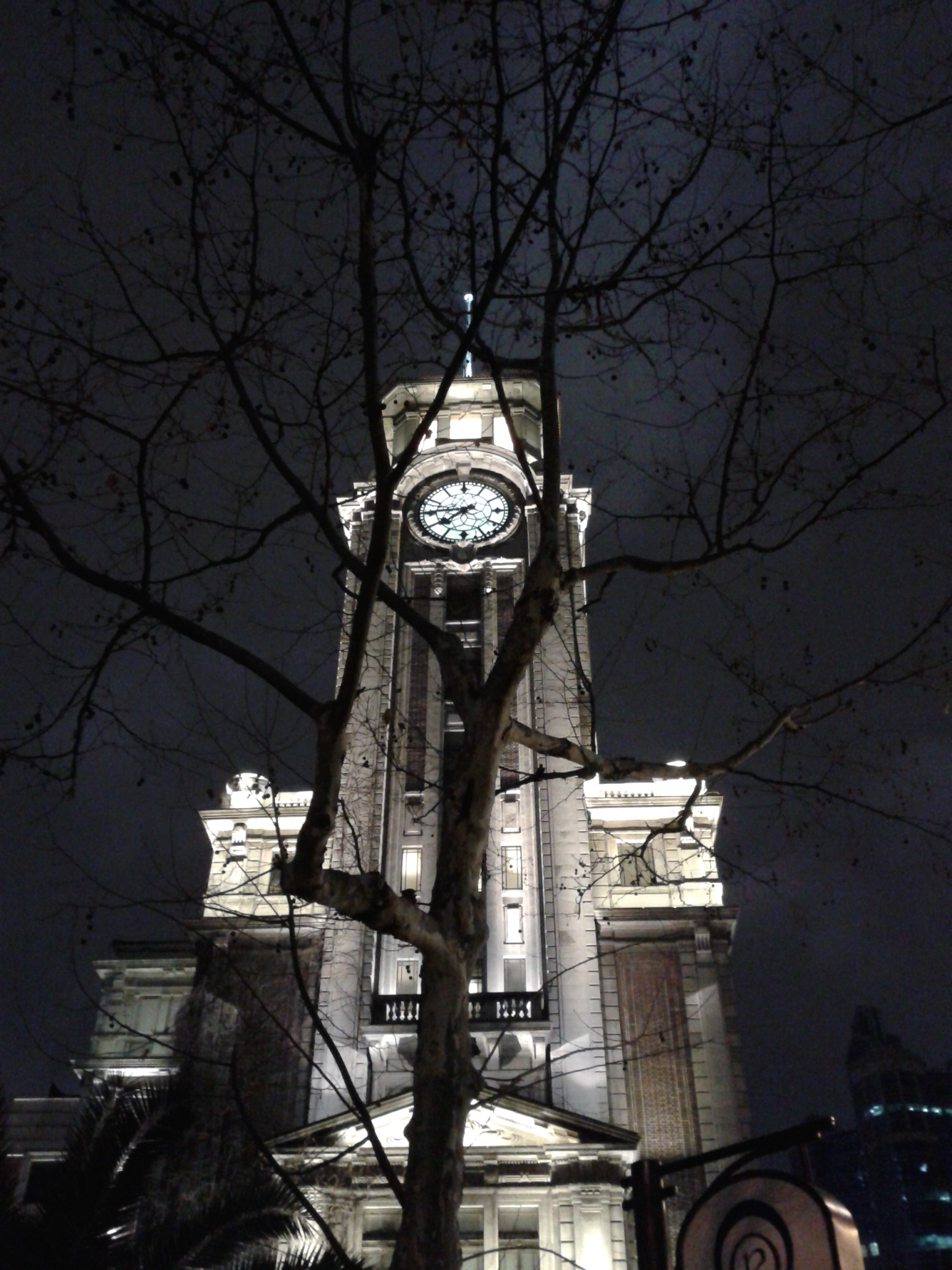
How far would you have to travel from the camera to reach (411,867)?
104ft

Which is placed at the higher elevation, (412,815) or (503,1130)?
(412,815)

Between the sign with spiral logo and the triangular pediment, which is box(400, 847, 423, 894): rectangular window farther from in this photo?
the sign with spiral logo

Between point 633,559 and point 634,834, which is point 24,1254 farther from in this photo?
point 634,834

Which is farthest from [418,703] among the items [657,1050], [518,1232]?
[518,1232]

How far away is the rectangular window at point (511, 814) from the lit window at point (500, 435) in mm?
13807

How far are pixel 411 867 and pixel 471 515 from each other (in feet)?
43.4

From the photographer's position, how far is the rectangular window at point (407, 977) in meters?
29.5

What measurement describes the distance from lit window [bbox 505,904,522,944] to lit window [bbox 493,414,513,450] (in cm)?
1727

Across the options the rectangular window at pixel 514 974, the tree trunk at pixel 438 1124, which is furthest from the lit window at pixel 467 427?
the tree trunk at pixel 438 1124

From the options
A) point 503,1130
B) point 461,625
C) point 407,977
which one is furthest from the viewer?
point 461,625

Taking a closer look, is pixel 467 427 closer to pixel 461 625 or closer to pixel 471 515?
pixel 471 515

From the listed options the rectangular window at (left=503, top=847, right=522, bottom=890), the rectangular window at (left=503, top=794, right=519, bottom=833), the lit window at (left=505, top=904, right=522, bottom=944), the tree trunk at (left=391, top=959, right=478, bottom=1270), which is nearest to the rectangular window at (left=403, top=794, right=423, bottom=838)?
the rectangular window at (left=503, top=794, right=519, bottom=833)

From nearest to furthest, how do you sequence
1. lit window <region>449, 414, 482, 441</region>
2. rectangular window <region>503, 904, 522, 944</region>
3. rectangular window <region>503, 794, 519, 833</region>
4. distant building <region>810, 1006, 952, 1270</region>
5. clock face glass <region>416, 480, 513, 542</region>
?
rectangular window <region>503, 904, 522, 944</region>, rectangular window <region>503, 794, 519, 833</region>, clock face glass <region>416, 480, 513, 542</region>, lit window <region>449, 414, 482, 441</region>, distant building <region>810, 1006, 952, 1270</region>

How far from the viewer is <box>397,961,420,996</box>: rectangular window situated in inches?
1163
